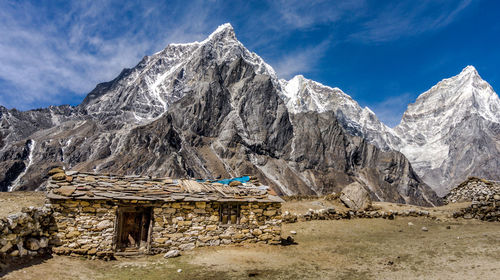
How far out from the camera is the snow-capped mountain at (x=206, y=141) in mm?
106188

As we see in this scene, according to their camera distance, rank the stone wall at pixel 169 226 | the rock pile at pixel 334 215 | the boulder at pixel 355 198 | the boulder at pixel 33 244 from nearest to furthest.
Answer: the boulder at pixel 33 244, the stone wall at pixel 169 226, the rock pile at pixel 334 215, the boulder at pixel 355 198

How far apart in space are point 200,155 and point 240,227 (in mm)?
100991

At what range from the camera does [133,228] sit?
14242 millimetres

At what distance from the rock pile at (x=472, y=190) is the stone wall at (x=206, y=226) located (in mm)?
19412

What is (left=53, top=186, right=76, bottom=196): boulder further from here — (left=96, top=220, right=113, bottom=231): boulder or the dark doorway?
the dark doorway

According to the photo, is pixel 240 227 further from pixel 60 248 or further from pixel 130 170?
pixel 130 170

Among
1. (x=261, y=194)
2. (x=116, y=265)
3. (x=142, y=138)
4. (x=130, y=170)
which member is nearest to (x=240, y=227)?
(x=261, y=194)

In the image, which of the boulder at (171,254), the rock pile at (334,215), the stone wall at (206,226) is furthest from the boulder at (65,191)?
the rock pile at (334,215)

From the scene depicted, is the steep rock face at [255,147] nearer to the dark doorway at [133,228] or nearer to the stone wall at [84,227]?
Answer: the dark doorway at [133,228]

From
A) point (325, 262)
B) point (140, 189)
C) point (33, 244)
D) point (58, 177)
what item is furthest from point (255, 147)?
point (33, 244)

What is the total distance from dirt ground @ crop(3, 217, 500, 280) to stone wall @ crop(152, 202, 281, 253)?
47 centimetres

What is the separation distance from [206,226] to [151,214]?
2.55m

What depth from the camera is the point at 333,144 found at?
152 metres

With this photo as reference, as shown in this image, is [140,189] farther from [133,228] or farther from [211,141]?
[211,141]
